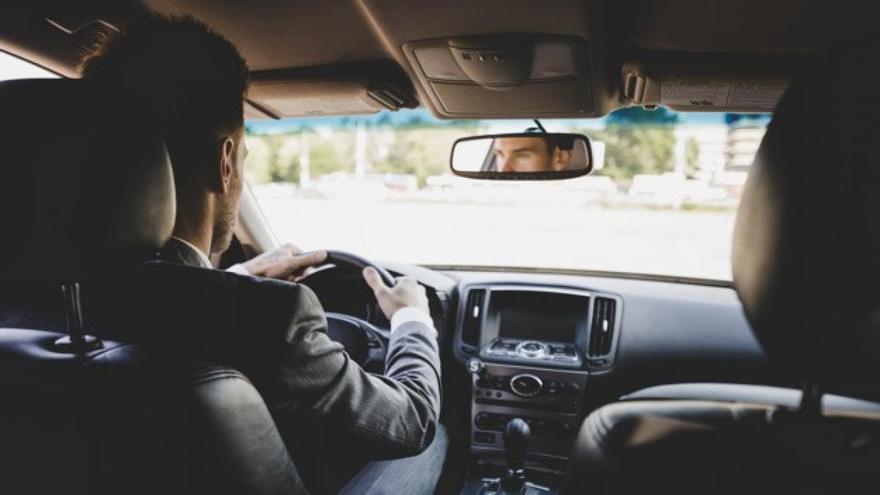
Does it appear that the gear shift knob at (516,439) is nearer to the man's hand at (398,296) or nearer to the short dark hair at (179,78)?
the man's hand at (398,296)

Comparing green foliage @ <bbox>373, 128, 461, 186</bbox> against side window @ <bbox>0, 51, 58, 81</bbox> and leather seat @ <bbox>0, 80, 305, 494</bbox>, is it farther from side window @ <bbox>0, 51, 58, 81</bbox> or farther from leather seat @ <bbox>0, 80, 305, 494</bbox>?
leather seat @ <bbox>0, 80, 305, 494</bbox>

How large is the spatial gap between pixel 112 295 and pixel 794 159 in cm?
153

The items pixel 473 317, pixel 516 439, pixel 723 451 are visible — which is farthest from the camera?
pixel 473 317

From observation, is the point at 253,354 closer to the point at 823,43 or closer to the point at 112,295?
the point at 112,295

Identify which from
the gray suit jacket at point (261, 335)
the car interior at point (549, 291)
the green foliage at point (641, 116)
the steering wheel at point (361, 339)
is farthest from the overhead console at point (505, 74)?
the gray suit jacket at point (261, 335)

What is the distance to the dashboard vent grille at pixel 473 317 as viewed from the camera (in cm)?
348

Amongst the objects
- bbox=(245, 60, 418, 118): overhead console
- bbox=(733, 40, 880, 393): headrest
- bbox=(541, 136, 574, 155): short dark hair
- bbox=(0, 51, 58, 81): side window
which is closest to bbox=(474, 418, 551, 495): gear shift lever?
bbox=(541, 136, 574, 155): short dark hair

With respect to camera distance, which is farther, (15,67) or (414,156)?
(414,156)

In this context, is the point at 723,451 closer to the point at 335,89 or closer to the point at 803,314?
the point at 803,314

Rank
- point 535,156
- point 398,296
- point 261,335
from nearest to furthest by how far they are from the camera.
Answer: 1. point 261,335
2. point 398,296
3. point 535,156

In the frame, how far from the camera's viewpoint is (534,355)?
3342 mm

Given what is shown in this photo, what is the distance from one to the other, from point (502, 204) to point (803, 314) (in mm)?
15921

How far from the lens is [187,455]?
1.37 m

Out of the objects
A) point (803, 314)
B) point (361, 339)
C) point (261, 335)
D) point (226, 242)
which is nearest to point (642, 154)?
point (361, 339)
